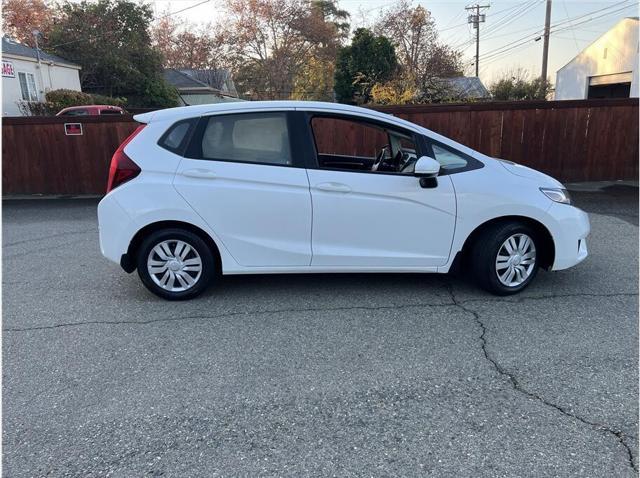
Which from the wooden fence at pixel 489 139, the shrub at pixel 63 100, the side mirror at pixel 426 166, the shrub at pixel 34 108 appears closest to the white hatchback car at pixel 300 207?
the side mirror at pixel 426 166

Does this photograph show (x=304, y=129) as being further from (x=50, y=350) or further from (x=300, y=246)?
(x=50, y=350)

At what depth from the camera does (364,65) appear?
21.5 meters

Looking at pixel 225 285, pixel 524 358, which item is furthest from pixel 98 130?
pixel 524 358

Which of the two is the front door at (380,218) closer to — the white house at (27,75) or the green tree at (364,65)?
the green tree at (364,65)

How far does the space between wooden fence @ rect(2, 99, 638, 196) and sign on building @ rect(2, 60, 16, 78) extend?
54.2ft

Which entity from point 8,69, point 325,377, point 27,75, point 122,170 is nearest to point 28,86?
point 27,75

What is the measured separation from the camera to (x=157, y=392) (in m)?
3.03

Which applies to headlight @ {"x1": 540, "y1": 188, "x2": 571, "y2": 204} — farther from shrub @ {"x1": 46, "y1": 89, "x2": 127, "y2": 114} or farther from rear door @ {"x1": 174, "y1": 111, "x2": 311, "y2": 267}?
shrub @ {"x1": 46, "y1": 89, "x2": 127, "y2": 114}

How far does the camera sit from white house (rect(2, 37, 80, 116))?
75.8ft

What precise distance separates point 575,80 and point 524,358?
25.0 metres

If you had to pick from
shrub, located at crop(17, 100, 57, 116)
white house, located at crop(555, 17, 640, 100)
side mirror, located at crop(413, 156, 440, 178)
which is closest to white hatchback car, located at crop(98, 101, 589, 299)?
side mirror, located at crop(413, 156, 440, 178)

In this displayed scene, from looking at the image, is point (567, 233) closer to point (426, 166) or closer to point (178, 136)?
point (426, 166)

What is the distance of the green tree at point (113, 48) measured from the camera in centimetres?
3095

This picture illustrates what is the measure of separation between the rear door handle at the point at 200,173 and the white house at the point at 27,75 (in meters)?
22.5
